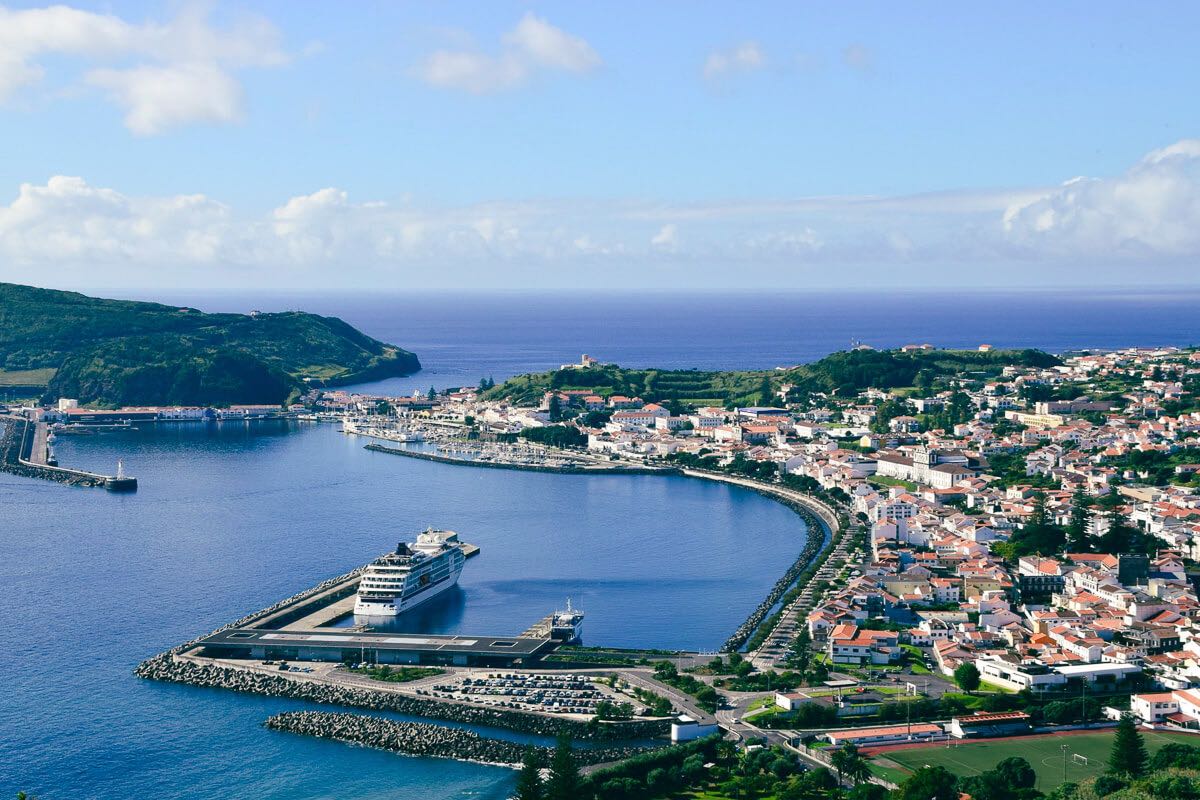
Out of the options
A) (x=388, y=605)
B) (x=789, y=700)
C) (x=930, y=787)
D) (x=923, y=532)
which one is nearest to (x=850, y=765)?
(x=930, y=787)

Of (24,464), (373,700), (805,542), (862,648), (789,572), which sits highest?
(24,464)

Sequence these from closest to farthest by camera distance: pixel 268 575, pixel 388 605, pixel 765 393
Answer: pixel 388 605 < pixel 268 575 < pixel 765 393

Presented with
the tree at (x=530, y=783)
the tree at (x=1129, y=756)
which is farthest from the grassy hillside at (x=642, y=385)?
the tree at (x=530, y=783)

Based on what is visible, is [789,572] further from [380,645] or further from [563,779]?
[563,779]

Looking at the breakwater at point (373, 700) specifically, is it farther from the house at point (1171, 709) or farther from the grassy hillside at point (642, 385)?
the grassy hillside at point (642, 385)

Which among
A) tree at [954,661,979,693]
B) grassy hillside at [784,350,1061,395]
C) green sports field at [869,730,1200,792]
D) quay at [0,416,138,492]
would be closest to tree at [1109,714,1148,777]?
green sports field at [869,730,1200,792]
